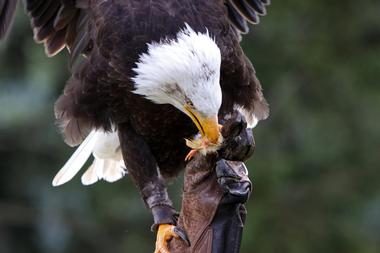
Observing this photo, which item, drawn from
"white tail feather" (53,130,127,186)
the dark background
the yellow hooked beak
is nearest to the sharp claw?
the yellow hooked beak

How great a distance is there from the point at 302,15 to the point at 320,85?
2.27 feet

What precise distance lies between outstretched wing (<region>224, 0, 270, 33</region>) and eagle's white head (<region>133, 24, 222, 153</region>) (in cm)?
103

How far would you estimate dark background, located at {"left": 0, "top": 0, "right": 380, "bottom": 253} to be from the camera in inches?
419

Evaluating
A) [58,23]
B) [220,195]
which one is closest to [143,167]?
[58,23]

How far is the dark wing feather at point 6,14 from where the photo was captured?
6.40m

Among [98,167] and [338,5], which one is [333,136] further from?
[98,167]

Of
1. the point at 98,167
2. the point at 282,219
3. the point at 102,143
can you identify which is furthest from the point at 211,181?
the point at 282,219

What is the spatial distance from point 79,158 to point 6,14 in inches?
41.4

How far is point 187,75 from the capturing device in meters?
5.71

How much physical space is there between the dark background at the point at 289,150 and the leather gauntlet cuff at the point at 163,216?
4.30 metres

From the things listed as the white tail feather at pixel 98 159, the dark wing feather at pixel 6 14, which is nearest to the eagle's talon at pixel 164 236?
the white tail feather at pixel 98 159

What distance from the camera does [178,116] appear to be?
6156 millimetres

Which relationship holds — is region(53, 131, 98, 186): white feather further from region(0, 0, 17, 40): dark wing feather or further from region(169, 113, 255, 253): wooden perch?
region(169, 113, 255, 253): wooden perch

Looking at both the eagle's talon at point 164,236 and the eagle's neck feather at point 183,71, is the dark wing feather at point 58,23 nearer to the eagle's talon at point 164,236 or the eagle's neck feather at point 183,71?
the eagle's neck feather at point 183,71
